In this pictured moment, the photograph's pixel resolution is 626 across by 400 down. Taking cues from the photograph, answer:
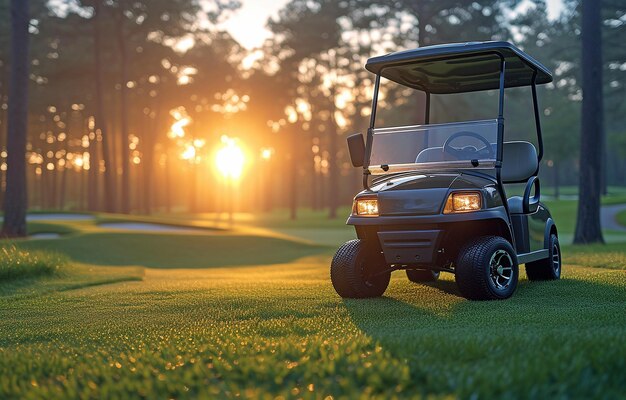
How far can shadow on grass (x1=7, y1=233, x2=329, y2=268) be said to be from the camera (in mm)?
18391

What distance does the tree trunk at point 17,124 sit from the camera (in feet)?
65.9

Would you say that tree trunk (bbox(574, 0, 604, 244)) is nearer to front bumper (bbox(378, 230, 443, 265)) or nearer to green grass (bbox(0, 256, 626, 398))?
green grass (bbox(0, 256, 626, 398))

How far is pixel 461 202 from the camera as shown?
262 inches

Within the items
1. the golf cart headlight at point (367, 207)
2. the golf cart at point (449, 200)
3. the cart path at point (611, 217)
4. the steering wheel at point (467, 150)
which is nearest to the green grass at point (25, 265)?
the golf cart at point (449, 200)

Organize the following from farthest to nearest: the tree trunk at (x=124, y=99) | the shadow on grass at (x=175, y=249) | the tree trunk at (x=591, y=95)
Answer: the tree trunk at (x=124, y=99)
the tree trunk at (x=591, y=95)
the shadow on grass at (x=175, y=249)

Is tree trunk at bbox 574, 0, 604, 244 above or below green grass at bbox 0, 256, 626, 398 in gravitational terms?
above

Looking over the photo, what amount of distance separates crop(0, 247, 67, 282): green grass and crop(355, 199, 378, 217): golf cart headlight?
692 cm

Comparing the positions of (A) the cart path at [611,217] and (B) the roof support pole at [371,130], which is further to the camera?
(A) the cart path at [611,217]

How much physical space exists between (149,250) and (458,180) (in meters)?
15.0

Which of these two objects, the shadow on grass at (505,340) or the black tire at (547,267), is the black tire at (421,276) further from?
the shadow on grass at (505,340)

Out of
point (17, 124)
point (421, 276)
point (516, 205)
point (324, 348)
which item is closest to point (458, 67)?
point (516, 205)

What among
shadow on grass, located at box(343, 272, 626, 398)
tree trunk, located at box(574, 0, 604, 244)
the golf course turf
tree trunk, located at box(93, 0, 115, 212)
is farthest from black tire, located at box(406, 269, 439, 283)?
tree trunk, located at box(93, 0, 115, 212)

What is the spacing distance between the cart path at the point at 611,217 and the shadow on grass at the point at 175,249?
16868 mm

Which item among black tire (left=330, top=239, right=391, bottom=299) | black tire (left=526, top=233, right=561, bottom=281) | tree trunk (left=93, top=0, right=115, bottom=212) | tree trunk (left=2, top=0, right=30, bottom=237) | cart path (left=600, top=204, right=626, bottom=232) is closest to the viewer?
black tire (left=330, top=239, right=391, bottom=299)
